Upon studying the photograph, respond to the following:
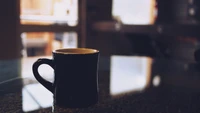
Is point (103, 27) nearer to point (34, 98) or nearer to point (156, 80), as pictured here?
point (156, 80)

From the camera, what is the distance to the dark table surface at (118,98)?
0.48 meters

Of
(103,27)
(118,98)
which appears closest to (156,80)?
(118,98)

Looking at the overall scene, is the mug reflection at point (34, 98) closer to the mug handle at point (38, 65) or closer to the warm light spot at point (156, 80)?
the mug handle at point (38, 65)

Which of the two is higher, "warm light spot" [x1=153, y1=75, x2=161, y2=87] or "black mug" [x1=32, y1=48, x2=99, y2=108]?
"black mug" [x1=32, y1=48, x2=99, y2=108]

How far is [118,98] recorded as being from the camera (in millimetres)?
565

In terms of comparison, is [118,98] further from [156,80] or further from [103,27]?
[103,27]

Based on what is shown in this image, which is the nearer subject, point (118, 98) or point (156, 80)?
point (118, 98)

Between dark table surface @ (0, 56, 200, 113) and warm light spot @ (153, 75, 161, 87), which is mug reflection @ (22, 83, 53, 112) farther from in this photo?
warm light spot @ (153, 75, 161, 87)

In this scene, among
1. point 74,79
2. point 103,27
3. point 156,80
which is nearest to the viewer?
point 74,79

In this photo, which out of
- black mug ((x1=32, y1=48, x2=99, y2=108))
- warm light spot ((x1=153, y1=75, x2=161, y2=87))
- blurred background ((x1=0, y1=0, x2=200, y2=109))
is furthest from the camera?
blurred background ((x1=0, y1=0, x2=200, y2=109))

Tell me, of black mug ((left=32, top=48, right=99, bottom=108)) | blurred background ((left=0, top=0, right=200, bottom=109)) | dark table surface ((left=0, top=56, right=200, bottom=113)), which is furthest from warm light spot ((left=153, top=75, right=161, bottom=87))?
blurred background ((left=0, top=0, right=200, bottom=109))

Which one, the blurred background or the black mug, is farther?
the blurred background

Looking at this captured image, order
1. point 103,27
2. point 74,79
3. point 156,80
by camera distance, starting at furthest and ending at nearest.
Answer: point 103,27, point 156,80, point 74,79

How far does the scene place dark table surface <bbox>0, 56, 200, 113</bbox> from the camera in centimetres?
48
